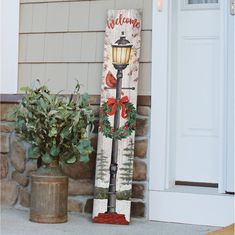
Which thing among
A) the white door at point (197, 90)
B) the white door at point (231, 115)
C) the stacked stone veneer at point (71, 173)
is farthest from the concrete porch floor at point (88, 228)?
the white door at point (197, 90)

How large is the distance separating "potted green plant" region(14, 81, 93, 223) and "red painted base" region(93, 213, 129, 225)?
24 centimetres

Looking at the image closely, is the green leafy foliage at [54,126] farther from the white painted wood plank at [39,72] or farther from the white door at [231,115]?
the white door at [231,115]

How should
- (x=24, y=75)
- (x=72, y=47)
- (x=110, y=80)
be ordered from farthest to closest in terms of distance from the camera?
(x=24, y=75) < (x=72, y=47) < (x=110, y=80)

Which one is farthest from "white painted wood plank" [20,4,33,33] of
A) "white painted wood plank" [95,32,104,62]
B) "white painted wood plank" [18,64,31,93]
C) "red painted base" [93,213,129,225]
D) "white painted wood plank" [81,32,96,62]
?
"red painted base" [93,213,129,225]

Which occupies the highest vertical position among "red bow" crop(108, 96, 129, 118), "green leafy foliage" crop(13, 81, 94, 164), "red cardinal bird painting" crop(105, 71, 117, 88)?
"red cardinal bird painting" crop(105, 71, 117, 88)

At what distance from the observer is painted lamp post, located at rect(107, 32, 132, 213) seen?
11.3 ft

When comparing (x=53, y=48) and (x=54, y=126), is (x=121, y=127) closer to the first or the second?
(x=54, y=126)

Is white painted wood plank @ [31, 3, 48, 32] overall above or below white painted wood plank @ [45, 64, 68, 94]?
above

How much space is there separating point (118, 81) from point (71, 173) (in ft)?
2.60

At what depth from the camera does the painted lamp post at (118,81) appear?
3.43 m

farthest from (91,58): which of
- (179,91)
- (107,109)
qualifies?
(179,91)

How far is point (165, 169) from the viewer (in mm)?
3543

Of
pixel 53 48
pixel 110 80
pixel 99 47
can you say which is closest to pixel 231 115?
pixel 110 80

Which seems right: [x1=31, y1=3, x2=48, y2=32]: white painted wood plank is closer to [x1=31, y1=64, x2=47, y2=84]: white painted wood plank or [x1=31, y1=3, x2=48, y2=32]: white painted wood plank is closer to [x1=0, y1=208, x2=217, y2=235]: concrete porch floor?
[x1=31, y1=64, x2=47, y2=84]: white painted wood plank
